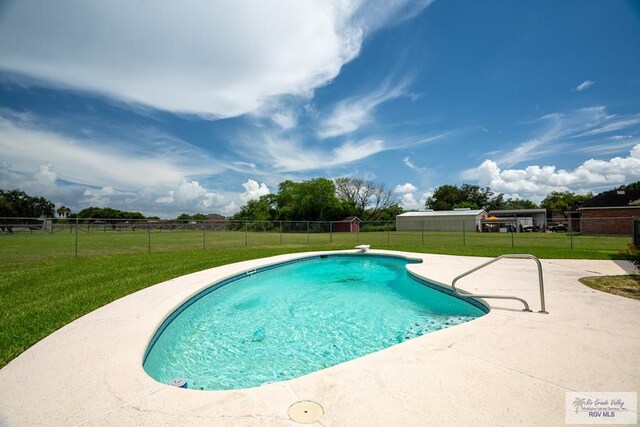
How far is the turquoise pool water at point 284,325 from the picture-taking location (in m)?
3.56

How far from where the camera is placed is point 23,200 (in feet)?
195

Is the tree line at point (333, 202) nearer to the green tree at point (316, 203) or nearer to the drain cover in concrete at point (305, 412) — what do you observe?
the green tree at point (316, 203)

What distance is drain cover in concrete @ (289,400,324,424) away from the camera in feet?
5.97

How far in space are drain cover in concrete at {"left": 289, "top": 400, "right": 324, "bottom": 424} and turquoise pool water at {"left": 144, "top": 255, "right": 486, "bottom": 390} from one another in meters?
1.56

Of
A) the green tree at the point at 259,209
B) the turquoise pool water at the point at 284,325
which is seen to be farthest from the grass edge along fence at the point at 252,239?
the green tree at the point at 259,209

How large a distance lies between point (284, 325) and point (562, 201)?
73.2 meters

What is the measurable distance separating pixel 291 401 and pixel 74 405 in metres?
1.66

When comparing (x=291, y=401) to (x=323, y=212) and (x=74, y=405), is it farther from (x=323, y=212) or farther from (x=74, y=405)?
(x=323, y=212)

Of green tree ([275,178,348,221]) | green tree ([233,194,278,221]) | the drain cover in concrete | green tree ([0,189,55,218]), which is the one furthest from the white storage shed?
green tree ([0,189,55,218])

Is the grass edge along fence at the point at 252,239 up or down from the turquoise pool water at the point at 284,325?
up

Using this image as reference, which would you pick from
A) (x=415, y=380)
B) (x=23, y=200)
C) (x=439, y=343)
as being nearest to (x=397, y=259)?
(x=439, y=343)

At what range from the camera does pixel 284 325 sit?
5168 millimetres

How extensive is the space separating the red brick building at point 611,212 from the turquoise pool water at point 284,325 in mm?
24624

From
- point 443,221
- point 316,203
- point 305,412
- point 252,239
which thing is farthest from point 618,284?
point 316,203
